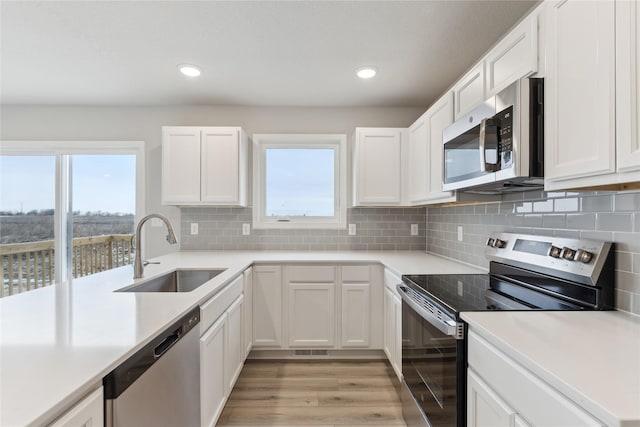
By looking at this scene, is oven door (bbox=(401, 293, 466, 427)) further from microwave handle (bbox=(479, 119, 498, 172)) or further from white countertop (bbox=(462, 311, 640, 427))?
microwave handle (bbox=(479, 119, 498, 172))

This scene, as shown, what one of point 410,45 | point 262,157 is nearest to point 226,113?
point 262,157

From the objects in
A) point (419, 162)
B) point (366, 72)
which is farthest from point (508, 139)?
point (366, 72)

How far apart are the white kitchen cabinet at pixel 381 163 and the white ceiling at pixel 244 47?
38 cm

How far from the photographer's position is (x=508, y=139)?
1.28 metres

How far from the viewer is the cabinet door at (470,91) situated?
1612mm

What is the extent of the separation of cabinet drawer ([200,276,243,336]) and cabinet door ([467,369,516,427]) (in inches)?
45.8

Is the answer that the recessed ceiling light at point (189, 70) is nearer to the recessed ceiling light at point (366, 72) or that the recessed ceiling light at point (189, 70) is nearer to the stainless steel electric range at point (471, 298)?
the recessed ceiling light at point (366, 72)

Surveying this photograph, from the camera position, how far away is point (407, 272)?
204cm

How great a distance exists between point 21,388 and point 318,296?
80.0 inches

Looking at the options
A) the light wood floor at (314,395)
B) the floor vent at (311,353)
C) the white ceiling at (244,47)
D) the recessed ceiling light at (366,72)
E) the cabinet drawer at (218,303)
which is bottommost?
the light wood floor at (314,395)

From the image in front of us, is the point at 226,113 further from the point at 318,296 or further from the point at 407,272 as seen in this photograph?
the point at 407,272

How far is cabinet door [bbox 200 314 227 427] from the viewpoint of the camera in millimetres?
1480

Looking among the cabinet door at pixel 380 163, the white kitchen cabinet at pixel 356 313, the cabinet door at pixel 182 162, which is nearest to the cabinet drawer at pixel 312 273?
the white kitchen cabinet at pixel 356 313

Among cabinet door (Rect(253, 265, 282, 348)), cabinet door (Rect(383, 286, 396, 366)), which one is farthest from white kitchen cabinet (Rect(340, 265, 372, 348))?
cabinet door (Rect(253, 265, 282, 348))
